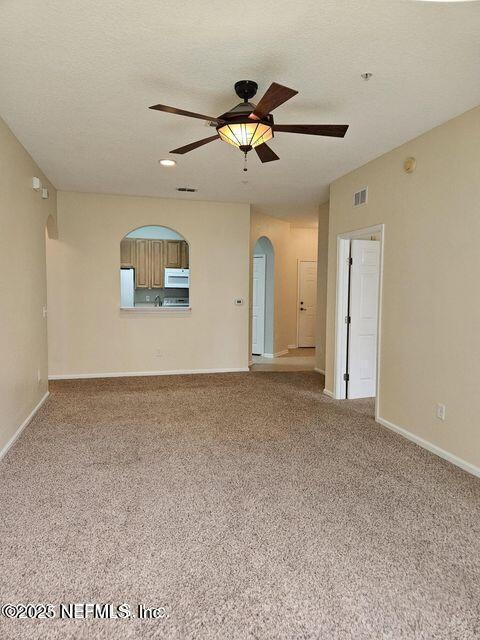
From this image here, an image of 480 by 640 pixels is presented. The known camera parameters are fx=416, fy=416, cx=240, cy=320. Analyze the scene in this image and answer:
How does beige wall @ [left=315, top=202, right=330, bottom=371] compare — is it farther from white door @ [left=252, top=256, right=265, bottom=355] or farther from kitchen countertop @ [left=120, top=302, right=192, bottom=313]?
kitchen countertop @ [left=120, top=302, right=192, bottom=313]

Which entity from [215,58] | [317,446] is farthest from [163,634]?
[215,58]

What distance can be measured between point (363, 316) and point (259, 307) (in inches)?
140

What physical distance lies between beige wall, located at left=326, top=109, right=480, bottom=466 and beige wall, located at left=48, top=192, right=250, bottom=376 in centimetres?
272

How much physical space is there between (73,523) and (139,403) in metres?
2.50

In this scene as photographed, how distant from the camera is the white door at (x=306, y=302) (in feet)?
31.0

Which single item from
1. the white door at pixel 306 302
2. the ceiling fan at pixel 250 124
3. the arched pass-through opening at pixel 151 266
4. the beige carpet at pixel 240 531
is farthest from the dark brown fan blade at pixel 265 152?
the white door at pixel 306 302

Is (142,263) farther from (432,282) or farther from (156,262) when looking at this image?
(432,282)

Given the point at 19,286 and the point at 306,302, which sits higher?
the point at 19,286

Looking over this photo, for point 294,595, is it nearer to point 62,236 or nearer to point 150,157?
Result: point 150,157

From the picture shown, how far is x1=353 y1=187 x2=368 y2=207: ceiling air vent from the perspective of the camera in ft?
14.7

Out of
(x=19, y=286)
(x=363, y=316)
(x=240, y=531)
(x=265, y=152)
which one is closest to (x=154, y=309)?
(x=19, y=286)

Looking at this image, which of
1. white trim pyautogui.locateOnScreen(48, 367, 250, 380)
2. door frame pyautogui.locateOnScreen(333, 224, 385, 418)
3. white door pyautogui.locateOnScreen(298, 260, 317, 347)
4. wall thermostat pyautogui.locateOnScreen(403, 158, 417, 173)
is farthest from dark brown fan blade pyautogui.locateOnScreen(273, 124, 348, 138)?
white door pyautogui.locateOnScreen(298, 260, 317, 347)

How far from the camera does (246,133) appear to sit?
2617 mm

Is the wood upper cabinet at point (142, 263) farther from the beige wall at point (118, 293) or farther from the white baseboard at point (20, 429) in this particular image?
the white baseboard at point (20, 429)
